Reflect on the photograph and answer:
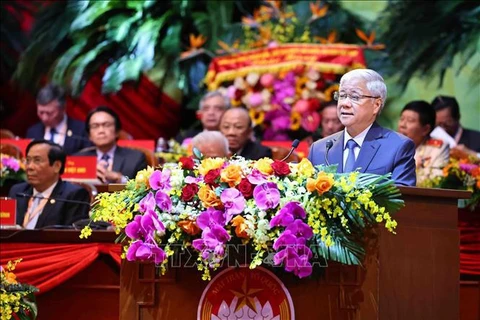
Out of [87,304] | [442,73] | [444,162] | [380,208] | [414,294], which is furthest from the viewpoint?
[442,73]

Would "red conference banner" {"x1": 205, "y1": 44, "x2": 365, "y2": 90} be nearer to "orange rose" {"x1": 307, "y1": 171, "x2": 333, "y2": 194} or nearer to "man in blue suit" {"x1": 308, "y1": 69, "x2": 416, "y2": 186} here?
"man in blue suit" {"x1": 308, "y1": 69, "x2": 416, "y2": 186}

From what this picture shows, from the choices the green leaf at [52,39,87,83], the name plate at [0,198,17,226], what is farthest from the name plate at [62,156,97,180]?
the green leaf at [52,39,87,83]

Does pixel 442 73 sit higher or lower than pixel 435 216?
higher

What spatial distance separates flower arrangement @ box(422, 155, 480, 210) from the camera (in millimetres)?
6543

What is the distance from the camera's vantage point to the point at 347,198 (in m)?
3.88

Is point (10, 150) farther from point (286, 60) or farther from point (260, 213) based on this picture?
point (260, 213)

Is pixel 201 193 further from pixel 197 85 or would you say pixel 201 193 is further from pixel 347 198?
pixel 197 85

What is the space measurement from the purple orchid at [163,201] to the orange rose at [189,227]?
0.26 ft

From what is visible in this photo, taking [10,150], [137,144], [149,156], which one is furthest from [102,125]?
[10,150]

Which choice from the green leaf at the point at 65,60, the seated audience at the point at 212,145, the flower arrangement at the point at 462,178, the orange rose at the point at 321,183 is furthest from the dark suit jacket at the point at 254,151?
the orange rose at the point at 321,183

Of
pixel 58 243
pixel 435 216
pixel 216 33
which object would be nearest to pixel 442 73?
pixel 216 33

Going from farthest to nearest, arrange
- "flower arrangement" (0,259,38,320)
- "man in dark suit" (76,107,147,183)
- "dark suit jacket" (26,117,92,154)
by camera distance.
A: "dark suit jacket" (26,117,92,154) → "man in dark suit" (76,107,147,183) → "flower arrangement" (0,259,38,320)

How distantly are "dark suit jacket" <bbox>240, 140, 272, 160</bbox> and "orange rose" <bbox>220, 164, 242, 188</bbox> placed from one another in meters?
3.38

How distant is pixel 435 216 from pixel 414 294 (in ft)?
1.12
